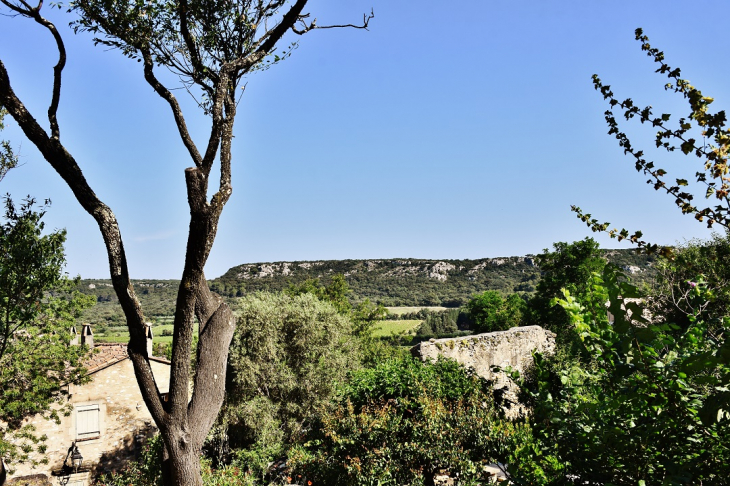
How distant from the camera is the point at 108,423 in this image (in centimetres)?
2166

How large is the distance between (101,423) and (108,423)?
0.28 meters

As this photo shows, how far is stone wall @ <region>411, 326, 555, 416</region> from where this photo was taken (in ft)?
47.4

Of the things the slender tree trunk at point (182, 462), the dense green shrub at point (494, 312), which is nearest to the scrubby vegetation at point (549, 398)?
the slender tree trunk at point (182, 462)

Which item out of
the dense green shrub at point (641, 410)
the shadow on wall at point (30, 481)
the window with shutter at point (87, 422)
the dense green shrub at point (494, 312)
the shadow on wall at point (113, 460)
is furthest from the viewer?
the dense green shrub at point (494, 312)

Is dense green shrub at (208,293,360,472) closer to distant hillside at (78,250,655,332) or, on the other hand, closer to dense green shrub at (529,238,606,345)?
dense green shrub at (529,238,606,345)

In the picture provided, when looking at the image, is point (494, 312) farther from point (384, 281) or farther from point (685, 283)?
point (384, 281)

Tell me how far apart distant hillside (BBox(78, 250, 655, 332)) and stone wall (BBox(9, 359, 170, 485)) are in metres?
34.9

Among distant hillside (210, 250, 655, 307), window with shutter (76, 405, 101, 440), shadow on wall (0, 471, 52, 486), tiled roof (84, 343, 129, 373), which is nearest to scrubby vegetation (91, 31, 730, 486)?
shadow on wall (0, 471, 52, 486)

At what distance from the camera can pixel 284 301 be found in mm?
20844

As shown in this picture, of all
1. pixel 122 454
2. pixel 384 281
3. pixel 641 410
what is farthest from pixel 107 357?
pixel 384 281

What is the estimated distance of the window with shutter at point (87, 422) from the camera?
68.8 feet

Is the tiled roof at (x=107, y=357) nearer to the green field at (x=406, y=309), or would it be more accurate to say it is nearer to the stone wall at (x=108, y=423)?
the stone wall at (x=108, y=423)

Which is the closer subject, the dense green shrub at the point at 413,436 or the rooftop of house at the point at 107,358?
the dense green shrub at the point at 413,436

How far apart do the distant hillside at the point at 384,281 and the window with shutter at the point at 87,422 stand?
3562 cm
